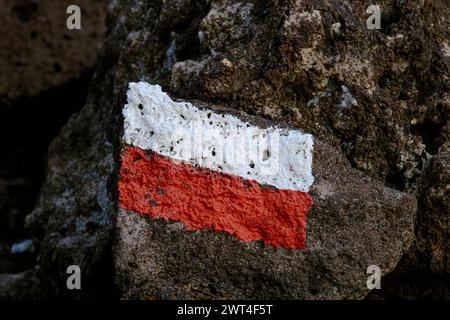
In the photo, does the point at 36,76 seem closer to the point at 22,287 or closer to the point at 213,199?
the point at 22,287

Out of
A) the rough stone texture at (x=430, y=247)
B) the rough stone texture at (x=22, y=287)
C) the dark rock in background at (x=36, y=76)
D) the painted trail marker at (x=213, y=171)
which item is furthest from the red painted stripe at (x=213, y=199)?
the dark rock in background at (x=36, y=76)

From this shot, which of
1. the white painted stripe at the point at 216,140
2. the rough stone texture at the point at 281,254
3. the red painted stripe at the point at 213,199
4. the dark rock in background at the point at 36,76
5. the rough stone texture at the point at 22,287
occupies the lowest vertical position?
the rough stone texture at the point at 22,287

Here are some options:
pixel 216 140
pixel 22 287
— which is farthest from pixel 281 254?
pixel 22 287

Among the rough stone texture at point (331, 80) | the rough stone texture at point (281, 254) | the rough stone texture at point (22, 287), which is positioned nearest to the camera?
the rough stone texture at point (281, 254)

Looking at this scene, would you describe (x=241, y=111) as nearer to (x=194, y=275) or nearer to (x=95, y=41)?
(x=194, y=275)

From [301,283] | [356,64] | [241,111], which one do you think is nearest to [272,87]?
[241,111]

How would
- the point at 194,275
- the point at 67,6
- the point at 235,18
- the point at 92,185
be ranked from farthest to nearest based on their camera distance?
1. the point at 67,6
2. the point at 92,185
3. the point at 235,18
4. the point at 194,275

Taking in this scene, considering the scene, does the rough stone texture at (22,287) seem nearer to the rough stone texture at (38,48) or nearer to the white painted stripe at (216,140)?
the white painted stripe at (216,140)
